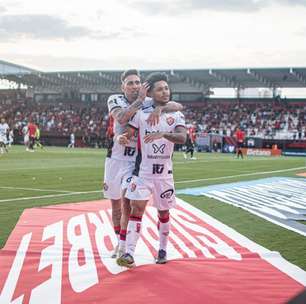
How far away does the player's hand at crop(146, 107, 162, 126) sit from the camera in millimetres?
5977

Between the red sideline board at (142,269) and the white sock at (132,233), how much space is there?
226 mm

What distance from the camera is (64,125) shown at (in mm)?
60719

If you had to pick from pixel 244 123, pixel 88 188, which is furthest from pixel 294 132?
pixel 88 188

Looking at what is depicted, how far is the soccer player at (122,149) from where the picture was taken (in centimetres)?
611

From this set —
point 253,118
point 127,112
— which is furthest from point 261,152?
point 127,112

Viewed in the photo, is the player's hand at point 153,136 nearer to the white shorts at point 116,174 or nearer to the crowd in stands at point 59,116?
the white shorts at point 116,174

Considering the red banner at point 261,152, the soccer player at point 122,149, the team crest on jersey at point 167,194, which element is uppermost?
the soccer player at point 122,149

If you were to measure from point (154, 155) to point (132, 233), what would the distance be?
0.83m

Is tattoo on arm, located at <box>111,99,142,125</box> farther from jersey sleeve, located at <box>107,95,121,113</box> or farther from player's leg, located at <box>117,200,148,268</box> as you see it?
player's leg, located at <box>117,200,148,268</box>

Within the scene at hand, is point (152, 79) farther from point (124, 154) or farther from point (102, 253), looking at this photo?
point (102, 253)

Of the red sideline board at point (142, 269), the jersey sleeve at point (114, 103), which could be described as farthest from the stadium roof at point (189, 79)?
the jersey sleeve at point (114, 103)

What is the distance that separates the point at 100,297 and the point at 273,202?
24.4 ft

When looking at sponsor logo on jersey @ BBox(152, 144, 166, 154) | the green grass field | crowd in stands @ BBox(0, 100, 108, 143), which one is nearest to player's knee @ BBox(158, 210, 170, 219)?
sponsor logo on jersey @ BBox(152, 144, 166, 154)

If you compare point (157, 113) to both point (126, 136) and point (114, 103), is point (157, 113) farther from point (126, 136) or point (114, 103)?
point (114, 103)
